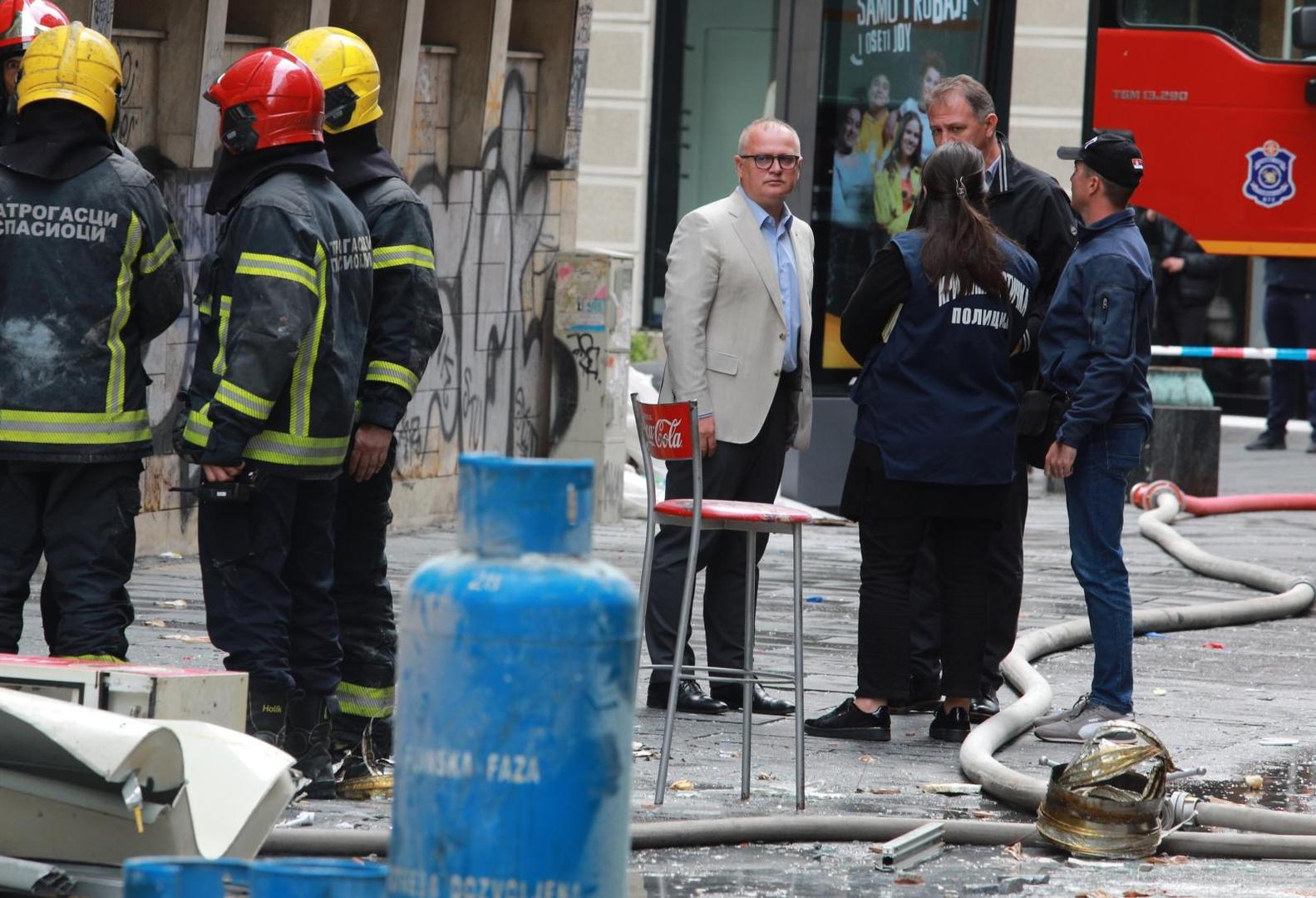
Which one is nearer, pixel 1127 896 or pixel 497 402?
pixel 1127 896

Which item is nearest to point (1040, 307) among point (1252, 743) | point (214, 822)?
point (1252, 743)

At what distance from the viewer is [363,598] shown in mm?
6047

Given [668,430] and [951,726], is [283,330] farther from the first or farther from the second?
[951,726]

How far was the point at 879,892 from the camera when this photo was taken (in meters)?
4.86

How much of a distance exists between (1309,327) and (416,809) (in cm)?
1461

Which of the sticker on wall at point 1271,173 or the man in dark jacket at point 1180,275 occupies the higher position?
the sticker on wall at point 1271,173

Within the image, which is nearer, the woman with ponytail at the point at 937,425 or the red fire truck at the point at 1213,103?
the woman with ponytail at the point at 937,425

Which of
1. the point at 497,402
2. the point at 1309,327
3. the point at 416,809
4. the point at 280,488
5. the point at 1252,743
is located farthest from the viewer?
the point at 1309,327

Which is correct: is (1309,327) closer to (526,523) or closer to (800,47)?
(800,47)

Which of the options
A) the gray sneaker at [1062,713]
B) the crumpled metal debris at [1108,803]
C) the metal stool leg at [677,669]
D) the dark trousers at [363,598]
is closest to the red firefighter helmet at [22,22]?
the dark trousers at [363,598]

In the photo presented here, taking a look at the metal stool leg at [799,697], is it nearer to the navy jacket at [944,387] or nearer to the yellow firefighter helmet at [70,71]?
the navy jacket at [944,387]

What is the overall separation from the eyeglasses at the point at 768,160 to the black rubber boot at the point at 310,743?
2759 millimetres

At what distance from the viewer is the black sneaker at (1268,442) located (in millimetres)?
17047

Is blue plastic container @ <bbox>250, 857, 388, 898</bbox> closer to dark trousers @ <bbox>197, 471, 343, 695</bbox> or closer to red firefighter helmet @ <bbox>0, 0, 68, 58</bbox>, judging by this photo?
dark trousers @ <bbox>197, 471, 343, 695</bbox>
